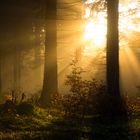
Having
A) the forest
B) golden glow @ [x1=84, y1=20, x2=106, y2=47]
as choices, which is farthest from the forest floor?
golden glow @ [x1=84, y1=20, x2=106, y2=47]

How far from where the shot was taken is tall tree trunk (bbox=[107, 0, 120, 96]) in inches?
714

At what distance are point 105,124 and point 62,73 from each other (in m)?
48.7

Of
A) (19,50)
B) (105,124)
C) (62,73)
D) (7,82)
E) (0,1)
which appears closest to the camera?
(105,124)

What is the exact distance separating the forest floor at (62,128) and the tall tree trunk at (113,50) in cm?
258

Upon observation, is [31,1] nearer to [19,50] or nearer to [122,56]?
[19,50]

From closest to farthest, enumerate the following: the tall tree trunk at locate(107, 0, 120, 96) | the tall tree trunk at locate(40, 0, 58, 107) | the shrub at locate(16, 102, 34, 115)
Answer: the shrub at locate(16, 102, 34, 115)
the tall tree trunk at locate(107, 0, 120, 96)
the tall tree trunk at locate(40, 0, 58, 107)

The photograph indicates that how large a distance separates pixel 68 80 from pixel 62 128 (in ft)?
12.8

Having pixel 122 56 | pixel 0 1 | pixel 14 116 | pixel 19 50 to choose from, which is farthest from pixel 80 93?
pixel 122 56

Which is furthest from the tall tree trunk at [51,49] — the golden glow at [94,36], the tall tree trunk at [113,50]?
the golden glow at [94,36]

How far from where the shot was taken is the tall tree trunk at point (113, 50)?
18.1 m

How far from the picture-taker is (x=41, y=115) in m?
16.0

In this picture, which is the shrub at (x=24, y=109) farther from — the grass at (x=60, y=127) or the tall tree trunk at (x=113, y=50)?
the tall tree trunk at (x=113, y=50)

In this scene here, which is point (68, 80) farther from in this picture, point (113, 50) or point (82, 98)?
point (113, 50)

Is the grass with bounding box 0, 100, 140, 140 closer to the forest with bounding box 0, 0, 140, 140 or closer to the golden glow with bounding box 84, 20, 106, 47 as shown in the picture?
the forest with bounding box 0, 0, 140, 140
